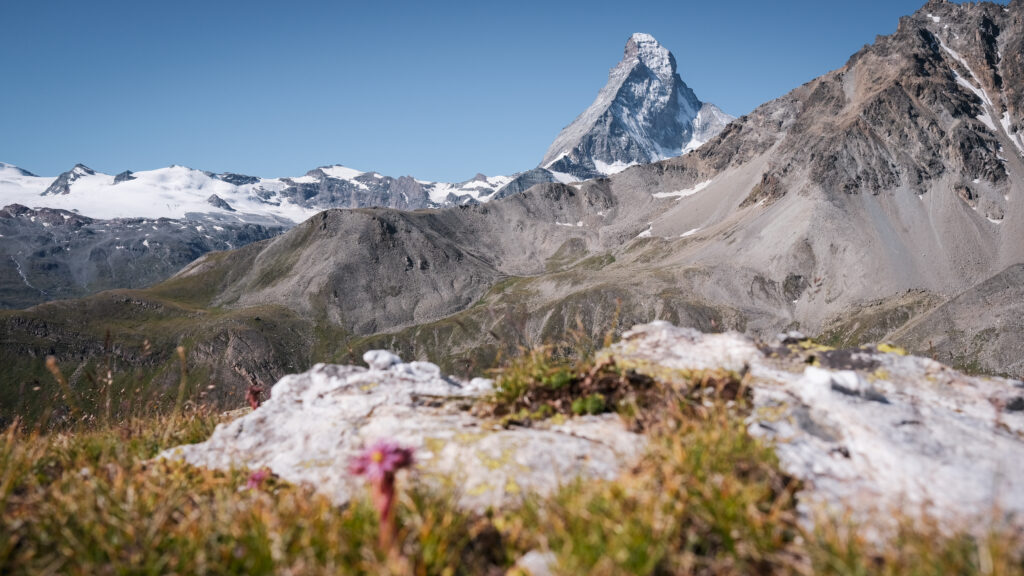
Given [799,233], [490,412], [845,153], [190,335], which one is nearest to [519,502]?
[490,412]

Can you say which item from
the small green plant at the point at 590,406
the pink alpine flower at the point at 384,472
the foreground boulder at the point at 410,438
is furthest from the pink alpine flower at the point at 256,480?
the small green plant at the point at 590,406

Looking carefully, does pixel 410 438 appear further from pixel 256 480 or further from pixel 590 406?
pixel 590 406

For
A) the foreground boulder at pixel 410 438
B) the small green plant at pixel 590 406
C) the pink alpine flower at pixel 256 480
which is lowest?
the pink alpine flower at pixel 256 480

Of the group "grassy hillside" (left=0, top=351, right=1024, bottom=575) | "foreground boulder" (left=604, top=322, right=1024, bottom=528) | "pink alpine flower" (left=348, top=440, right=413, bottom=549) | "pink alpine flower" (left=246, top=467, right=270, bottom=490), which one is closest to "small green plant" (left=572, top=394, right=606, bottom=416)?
"foreground boulder" (left=604, top=322, right=1024, bottom=528)

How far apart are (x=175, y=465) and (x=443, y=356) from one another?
174m

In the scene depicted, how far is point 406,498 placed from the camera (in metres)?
4.71

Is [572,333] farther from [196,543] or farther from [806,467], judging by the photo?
[196,543]

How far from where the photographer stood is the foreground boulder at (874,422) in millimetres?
4465

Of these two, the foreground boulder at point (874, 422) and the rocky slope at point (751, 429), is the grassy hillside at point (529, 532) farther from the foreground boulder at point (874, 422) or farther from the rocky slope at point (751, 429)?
the foreground boulder at point (874, 422)

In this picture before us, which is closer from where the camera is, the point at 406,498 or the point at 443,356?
the point at 406,498

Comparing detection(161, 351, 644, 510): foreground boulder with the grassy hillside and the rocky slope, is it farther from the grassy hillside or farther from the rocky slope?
the grassy hillside

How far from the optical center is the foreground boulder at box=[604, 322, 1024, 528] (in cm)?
446

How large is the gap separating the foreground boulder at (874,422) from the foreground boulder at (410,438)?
1724 mm

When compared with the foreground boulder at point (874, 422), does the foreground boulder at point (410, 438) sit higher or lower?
lower
